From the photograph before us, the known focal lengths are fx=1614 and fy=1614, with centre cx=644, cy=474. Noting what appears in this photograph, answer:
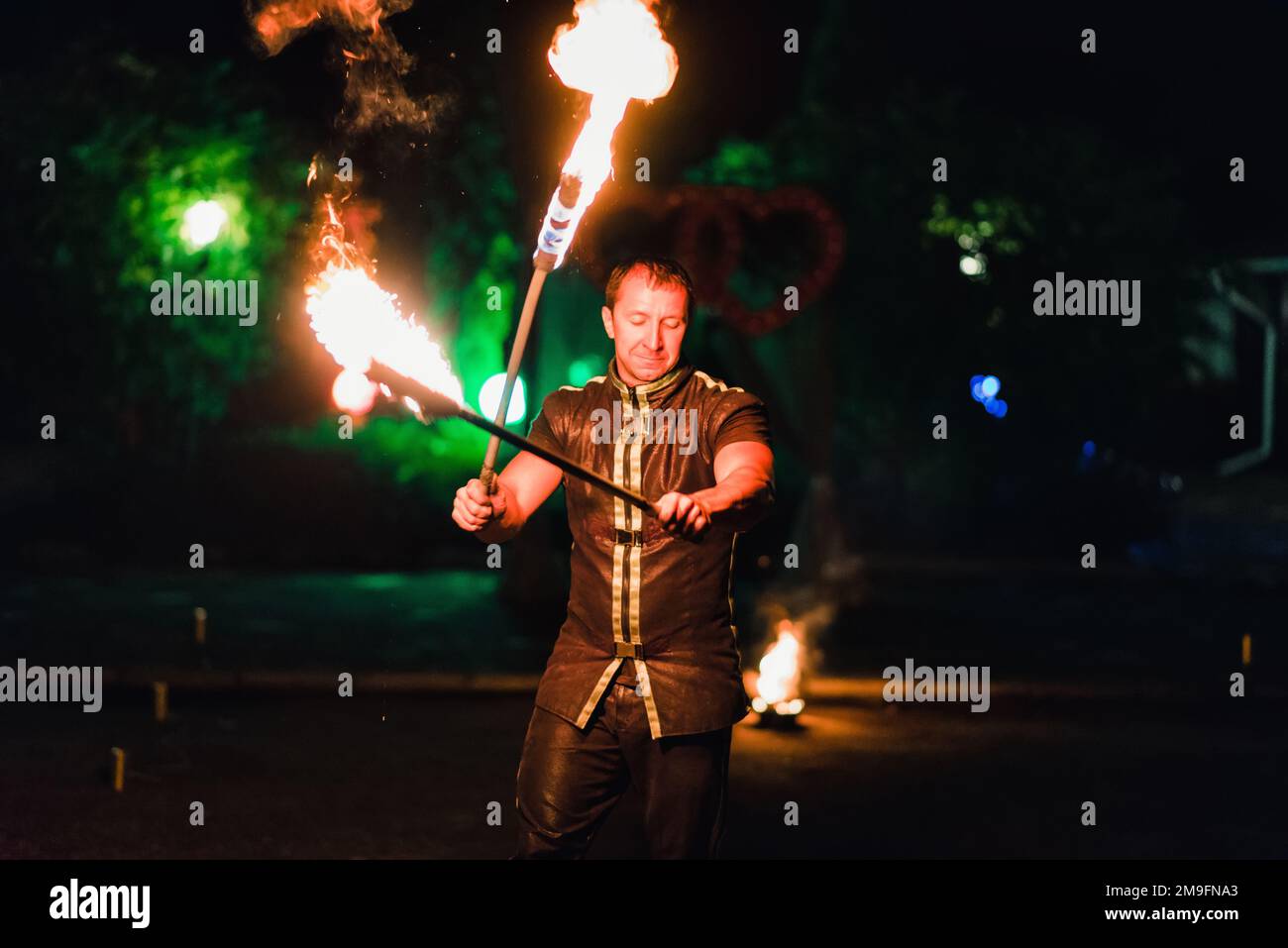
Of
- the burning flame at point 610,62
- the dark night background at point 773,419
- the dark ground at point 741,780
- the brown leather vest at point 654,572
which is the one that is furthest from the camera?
the dark night background at point 773,419

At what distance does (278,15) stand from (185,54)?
41.3 ft

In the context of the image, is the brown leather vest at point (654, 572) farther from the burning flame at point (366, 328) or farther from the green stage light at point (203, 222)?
the green stage light at point (203, 222)

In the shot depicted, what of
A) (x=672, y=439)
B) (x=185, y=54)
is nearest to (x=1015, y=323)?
(x=185, y=54)

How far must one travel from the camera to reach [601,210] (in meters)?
6.20

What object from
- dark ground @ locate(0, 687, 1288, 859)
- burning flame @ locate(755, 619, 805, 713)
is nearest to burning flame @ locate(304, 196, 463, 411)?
dark ground @ locate(0, 687, 1288, 859)

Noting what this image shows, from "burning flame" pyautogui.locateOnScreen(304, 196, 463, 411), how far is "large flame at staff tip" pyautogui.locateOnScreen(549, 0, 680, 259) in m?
0.71

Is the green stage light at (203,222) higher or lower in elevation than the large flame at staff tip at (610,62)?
higher

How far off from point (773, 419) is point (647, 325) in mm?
11844

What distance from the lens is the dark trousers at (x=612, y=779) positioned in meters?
4.31

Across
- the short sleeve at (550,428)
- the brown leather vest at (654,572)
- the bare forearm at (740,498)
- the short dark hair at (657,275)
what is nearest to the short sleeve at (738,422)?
the brown leather vest at (654,572)

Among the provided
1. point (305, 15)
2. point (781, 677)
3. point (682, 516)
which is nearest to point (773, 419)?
point (781, 677)

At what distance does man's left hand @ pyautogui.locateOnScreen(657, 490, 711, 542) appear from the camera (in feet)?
12.7

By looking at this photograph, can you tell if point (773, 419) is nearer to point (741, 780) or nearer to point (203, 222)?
point (203, 222)

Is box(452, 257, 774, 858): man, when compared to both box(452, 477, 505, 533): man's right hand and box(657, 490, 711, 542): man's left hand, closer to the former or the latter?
box(452, 477, 505, 533): man's right hand
